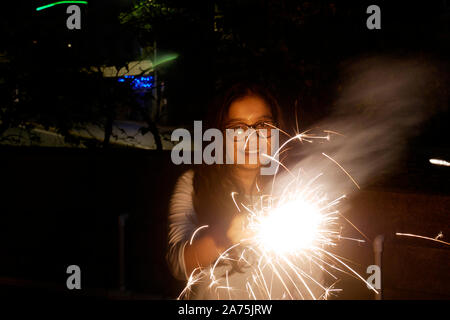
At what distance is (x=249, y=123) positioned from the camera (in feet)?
8.22

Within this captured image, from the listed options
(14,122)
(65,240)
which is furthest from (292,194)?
(14,122)

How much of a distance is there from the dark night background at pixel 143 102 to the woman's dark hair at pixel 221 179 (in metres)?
1.66

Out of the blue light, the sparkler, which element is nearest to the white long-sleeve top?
the sparkler

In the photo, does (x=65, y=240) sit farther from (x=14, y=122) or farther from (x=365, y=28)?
(x=365, y=28)

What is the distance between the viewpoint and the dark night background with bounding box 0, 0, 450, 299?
4.58m

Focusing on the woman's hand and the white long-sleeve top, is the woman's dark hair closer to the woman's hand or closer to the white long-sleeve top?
the white long-sleeve top

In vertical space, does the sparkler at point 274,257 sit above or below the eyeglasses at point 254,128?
below

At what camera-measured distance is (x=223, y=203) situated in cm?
251

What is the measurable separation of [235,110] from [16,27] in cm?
509

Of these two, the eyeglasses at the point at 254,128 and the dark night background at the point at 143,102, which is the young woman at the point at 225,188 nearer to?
the eyeglasses at the point at 254,128

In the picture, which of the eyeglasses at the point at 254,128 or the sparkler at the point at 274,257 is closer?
the sparkler at the point at 274,257

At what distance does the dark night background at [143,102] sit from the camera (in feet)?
15.0

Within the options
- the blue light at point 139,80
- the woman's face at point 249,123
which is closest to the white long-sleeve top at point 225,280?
the woman's face at point 249,123

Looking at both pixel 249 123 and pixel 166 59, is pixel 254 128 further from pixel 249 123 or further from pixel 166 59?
pixel 166 59
